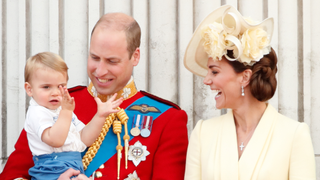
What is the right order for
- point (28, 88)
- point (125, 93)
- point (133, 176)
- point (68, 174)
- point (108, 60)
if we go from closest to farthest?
point (68, 174) → point (28, 88) → point (133, 176) → point (108, 60) → point (125, 93)

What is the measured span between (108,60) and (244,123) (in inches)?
35.6

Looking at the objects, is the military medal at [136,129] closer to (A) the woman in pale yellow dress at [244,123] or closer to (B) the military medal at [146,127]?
(B) the military medal at [146,127]

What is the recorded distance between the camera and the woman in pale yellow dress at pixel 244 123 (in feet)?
6.46

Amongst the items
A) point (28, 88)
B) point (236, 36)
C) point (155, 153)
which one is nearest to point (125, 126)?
point (155, 153)

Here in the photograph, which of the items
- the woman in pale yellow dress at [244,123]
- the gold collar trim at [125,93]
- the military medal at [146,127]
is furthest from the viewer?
the gold collar trim at [125,93]

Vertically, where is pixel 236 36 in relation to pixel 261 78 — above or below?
above

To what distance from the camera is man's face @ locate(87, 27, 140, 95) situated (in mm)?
2287

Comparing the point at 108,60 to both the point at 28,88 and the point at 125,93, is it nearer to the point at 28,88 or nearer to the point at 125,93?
the point at 125,93

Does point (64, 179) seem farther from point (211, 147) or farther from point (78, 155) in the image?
point (211, 147)

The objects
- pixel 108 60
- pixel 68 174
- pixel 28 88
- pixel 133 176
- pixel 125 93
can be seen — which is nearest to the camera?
pixel 68 174

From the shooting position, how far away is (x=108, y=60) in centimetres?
233

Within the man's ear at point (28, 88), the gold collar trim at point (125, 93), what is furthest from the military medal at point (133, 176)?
the man's ear at point (28, 88)

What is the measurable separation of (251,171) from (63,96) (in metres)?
1.08

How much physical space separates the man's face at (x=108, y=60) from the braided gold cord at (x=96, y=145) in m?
0.19
